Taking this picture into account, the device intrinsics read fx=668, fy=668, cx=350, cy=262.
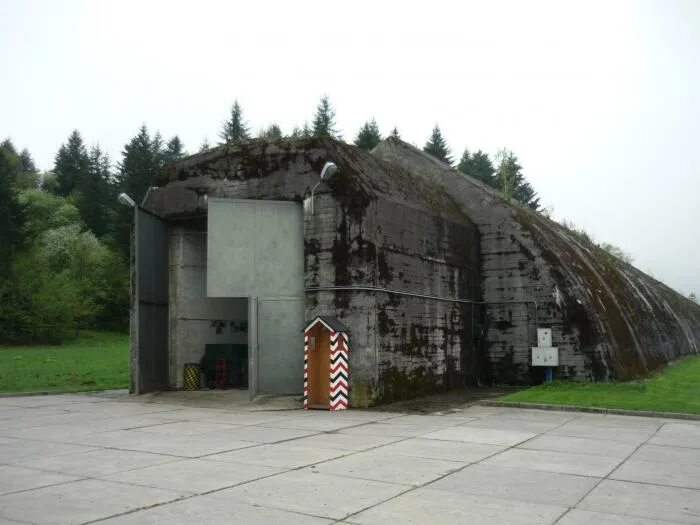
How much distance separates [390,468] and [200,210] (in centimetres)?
1231

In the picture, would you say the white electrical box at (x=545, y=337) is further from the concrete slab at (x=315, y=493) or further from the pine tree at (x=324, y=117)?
the pine tree at (x=324, y=117)

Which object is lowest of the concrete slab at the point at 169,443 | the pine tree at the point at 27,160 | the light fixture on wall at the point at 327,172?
the concrete slab at the point at 169,443

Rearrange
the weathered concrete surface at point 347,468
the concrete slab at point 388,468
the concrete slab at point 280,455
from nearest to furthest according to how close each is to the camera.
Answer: the weathered concrete surface at point 347,468 → the concrete slab at point 388,468 → the concrete slab at point 280,455

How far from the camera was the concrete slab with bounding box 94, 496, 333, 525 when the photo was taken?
6.17m

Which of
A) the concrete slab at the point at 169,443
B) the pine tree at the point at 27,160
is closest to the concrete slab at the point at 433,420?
the concrete slab at the point at 169,443

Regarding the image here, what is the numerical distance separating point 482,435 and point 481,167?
7035 centimetres

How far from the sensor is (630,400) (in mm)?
16781

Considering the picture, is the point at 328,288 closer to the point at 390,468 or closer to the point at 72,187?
the point at 390,468

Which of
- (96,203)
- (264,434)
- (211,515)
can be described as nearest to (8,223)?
(96,203)

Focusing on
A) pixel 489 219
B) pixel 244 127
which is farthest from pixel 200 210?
pixel 244 127

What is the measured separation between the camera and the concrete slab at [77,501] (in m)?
6.33

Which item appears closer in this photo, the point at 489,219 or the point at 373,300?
the point at 373,300

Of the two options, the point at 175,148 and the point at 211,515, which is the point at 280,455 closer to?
the point at 211,515

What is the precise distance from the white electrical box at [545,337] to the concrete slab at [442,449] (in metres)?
10.7
